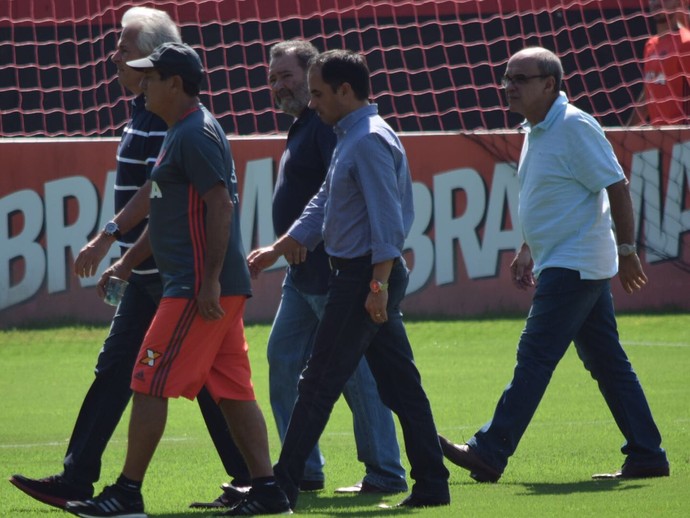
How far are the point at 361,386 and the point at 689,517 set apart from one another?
1774 mm

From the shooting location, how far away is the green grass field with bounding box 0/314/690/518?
6.06 metres

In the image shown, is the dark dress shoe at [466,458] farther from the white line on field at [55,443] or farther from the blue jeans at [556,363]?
the white line on field at [55,443]

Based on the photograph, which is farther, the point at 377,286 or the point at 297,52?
the point at 297,52

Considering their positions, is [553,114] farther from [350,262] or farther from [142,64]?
[142,64]

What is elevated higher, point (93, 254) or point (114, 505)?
point (93, 254)

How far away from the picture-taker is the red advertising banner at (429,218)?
1416 centimetres

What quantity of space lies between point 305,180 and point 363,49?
465 inches

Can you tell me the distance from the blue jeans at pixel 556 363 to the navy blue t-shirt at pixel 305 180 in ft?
3.22

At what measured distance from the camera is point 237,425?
5.71 metres

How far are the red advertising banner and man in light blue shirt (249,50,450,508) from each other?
846cm

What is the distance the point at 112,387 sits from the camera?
6.25 metres

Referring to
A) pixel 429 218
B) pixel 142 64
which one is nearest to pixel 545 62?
pixel 142 64

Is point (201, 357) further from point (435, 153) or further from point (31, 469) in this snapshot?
point (435, 153)

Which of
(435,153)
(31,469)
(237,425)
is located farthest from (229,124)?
(237,425)
